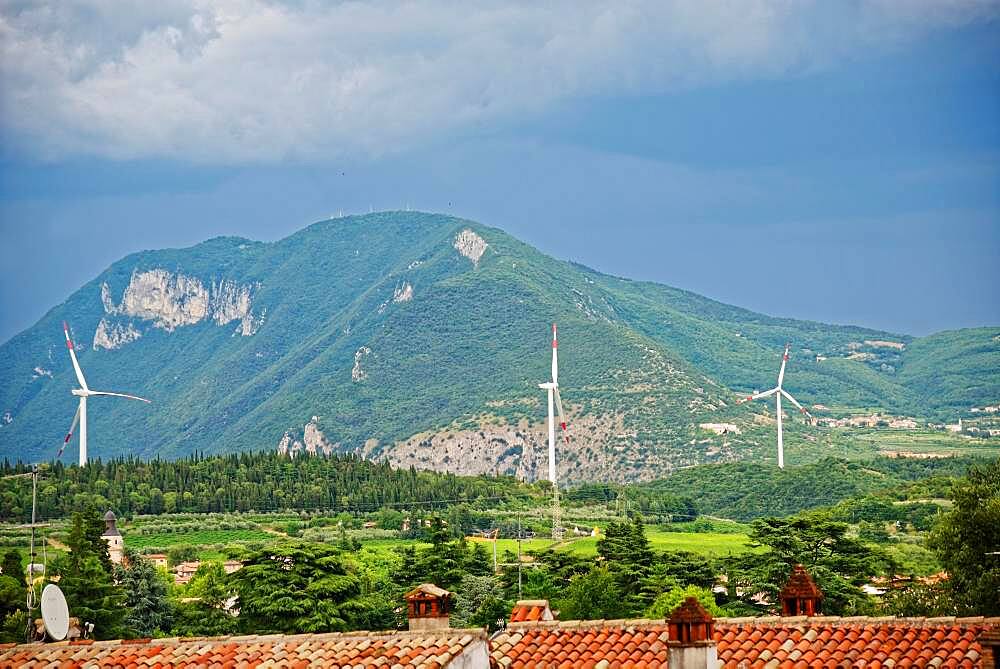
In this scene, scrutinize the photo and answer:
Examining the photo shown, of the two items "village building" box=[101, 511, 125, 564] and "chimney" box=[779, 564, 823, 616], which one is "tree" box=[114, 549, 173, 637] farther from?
"chimney" box=[779, 564, 823, 616]

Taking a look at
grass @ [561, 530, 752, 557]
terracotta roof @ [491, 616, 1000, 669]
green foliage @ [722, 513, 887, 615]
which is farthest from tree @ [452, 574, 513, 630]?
grass @ [561, 530, 752, 557]

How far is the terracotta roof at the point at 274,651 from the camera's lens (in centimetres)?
2938

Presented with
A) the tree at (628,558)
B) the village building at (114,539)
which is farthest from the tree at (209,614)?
the village building at (114,539)

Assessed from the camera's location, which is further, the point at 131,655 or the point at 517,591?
the point at 517,591

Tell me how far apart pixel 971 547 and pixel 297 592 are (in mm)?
29666

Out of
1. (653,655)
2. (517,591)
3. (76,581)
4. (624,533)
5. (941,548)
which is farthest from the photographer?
(624,533)

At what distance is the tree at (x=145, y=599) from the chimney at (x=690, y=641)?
66.8 metres

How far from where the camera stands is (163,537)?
174750mm

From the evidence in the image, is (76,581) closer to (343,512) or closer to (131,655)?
(131,655)

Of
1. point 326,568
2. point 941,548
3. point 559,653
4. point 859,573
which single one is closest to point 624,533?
point 859,573

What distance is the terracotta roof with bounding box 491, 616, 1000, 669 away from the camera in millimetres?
30188

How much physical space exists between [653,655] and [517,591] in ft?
199

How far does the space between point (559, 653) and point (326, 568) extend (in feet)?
170

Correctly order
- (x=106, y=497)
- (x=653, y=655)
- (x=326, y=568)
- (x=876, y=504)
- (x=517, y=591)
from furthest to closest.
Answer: (x=106, y=497) < (x=876, y=504) < (x=517, y=591) < (x=326, y=568) < (x=653, y=655)
